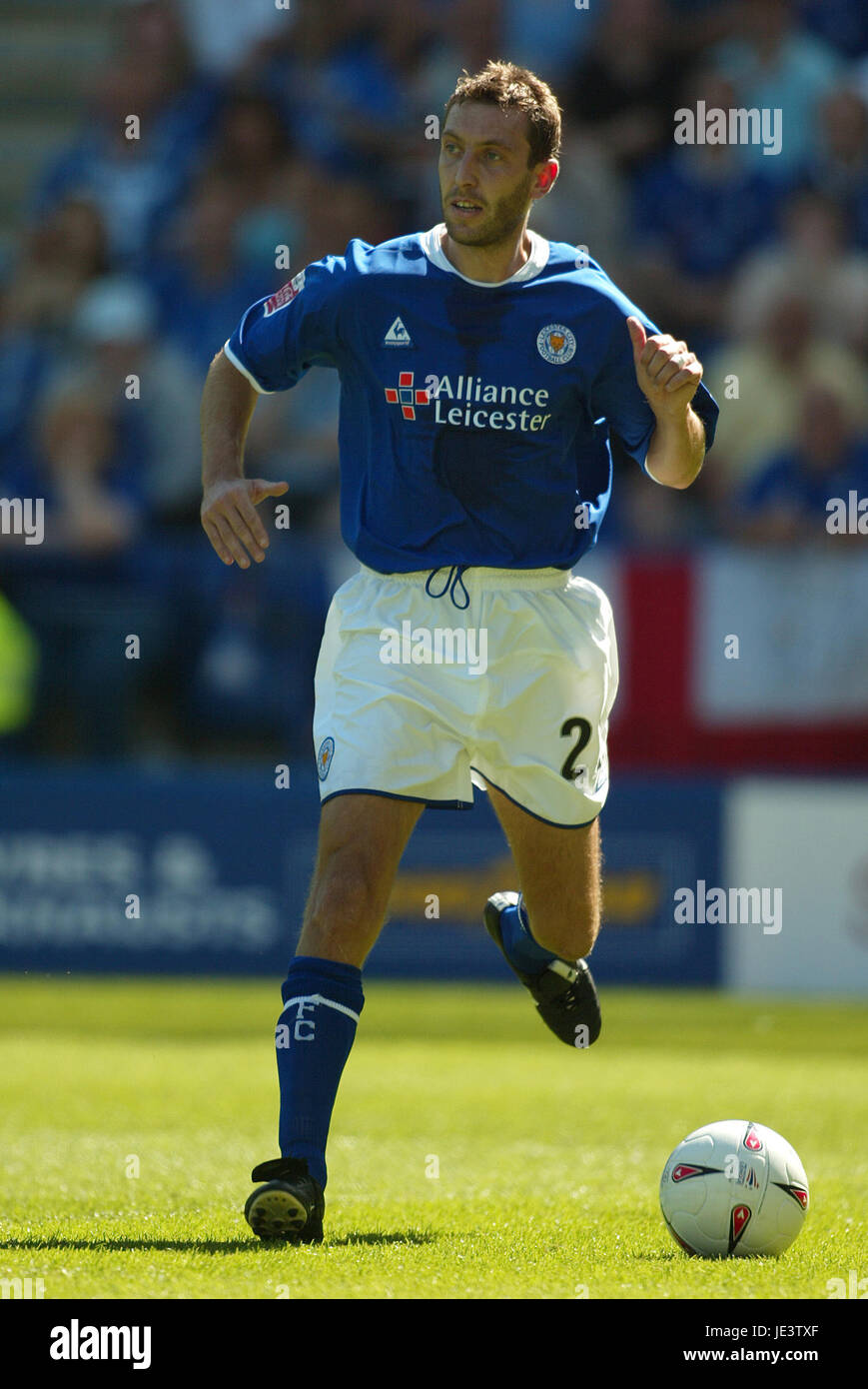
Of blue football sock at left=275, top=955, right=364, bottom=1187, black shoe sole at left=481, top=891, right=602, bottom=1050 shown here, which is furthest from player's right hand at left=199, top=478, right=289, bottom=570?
black shoe sole at left=481, top=891, right=602, bottom=1050

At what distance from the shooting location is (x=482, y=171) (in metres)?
4.95

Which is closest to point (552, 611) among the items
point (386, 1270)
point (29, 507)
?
point (386, 1270)

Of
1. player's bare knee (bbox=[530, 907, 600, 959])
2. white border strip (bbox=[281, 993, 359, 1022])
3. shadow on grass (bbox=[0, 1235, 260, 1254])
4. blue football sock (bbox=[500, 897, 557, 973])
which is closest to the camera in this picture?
shadow on grass (bbox=[0, 1235, 260, 1254])

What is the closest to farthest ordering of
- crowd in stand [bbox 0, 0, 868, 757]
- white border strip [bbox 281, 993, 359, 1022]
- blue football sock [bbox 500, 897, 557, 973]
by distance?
white border strip [bbox 281, 993, 359, 1022] → blue football sock [bbox 500, 897, 557, 973] → crowd in stand [bbox 0, 0, 868, 757]

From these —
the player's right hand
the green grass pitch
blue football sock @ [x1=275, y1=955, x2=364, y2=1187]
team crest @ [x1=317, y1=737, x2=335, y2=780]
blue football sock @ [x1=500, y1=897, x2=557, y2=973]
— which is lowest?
the green grass pitch

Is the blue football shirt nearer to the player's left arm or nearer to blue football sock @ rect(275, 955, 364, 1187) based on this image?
the player's left arm

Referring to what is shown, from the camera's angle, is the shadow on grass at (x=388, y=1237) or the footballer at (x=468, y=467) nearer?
the shadow on grass at (x=388, y=1237)

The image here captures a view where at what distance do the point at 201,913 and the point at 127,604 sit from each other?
74.7 inches

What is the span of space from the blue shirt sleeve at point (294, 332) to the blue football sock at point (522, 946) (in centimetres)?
184

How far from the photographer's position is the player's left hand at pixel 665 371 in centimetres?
488

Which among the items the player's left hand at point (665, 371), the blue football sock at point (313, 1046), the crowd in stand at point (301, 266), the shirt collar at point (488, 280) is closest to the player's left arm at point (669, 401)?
the player's left hand at point (665, 371)

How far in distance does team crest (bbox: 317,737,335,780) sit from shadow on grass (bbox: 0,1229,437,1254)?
3.74ft

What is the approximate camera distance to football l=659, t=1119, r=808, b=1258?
4512 millimetres

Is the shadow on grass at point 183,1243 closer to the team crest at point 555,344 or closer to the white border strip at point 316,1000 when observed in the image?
the white border strip at point 316,1000
